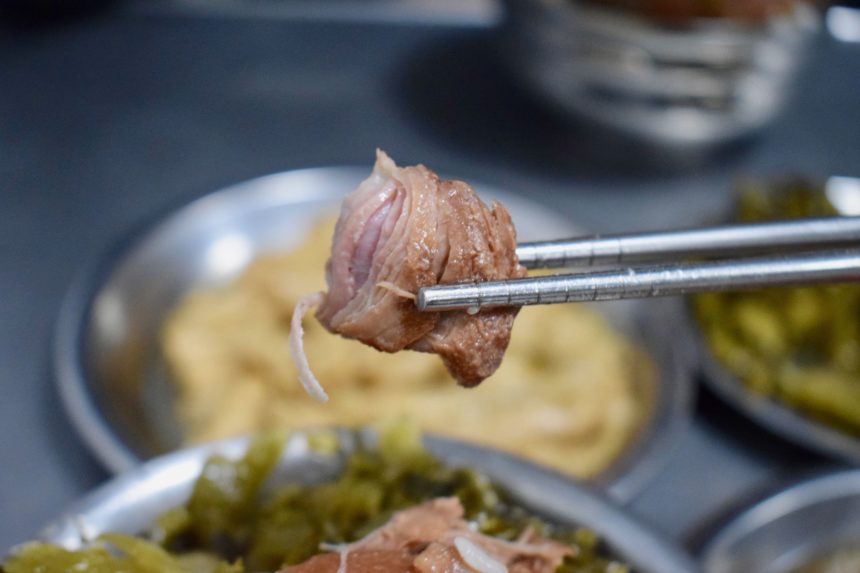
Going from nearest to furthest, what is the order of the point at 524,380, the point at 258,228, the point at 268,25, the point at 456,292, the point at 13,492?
the point at 456,292 → the point at 13,492 → the point at 524,380 → the point at 258,228 → the point at 268,25

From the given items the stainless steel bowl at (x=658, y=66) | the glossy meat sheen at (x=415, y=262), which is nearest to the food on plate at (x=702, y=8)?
the stainless steel bowl at (x=658, y=66)

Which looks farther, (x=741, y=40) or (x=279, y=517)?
(x=741, y=40)

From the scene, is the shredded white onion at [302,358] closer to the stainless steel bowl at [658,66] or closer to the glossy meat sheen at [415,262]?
the glossy meat sheen at [415,262]

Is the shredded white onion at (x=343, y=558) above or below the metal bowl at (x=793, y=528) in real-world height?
below

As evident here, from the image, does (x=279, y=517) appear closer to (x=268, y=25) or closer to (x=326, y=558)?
(x=326, y=558)

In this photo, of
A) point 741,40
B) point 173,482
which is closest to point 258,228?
point 173,482
